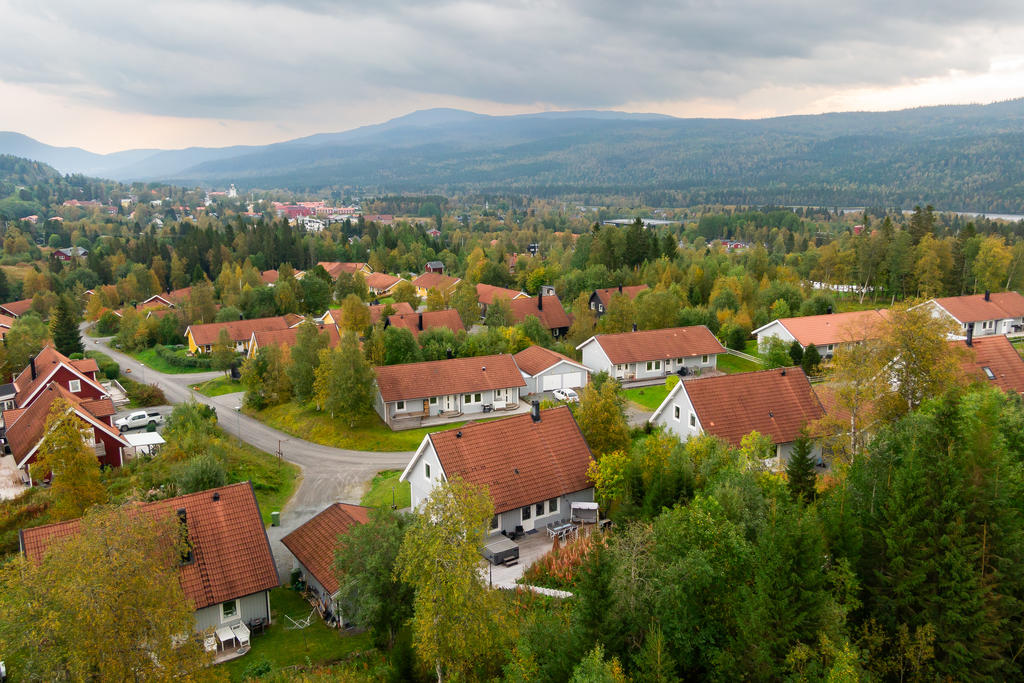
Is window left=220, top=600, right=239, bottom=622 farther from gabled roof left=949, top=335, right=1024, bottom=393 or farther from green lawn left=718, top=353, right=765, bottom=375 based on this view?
green lawn left=718, top=353, right=765, bottom=375

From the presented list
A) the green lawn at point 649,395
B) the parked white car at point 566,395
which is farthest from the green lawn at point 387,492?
the green lawn at point 649,395

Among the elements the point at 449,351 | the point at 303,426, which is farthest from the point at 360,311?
the point at 303,426

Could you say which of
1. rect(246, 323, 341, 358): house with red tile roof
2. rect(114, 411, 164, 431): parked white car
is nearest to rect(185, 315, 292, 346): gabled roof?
rect(246, 323, 341, 358): house with red tile roof

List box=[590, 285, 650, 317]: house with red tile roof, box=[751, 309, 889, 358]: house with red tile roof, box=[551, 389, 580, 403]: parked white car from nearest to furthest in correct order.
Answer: box=[551, 389, 580, 403]: parked white car → box=[751, 309, 889, 358]: house with red tile roof → box=[590, 285, 650, 317]: house with red tile roof

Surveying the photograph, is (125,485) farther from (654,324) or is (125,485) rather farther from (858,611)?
(654,324)

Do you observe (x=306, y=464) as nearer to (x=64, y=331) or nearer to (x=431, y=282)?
(x=64, y=331)

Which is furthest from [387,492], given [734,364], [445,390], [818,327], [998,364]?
[818,327]
